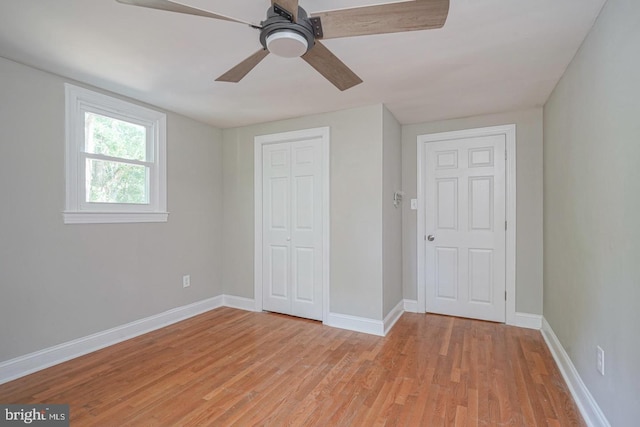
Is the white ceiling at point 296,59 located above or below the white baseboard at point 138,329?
above

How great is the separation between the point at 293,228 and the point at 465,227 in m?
2.03

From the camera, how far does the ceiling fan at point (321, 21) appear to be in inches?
51.8

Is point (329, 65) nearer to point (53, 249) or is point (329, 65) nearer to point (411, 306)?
point (53, 249)

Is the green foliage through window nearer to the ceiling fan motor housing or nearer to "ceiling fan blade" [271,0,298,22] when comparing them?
the ceiling fan motor housing

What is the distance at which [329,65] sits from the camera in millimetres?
1846

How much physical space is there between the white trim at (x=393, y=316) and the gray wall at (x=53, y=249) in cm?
238

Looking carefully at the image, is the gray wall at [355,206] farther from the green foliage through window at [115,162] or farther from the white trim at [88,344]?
the white trim at [88,344]

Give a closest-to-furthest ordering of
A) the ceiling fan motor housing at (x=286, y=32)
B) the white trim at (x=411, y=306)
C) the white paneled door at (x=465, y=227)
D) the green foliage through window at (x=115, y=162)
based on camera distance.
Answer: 1. the ceiling fan motor housing at (x=286, y=32)
2. the green foliage through window at (x=115, y=162)
3. the white paneled door at (x=465, y=227)
4. the white trim at (x=411, y=306)

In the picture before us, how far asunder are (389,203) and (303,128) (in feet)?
4.36

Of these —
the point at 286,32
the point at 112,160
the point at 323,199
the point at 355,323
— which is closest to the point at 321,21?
the point at 286,32

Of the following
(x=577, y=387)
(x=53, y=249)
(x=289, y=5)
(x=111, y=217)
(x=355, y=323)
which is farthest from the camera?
(x=355, y=323)

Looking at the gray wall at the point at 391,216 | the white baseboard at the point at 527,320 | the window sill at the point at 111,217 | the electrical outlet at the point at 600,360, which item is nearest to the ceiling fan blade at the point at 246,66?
the gray wall at the point at 391,216

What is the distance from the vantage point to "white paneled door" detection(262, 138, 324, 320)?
3561 millimetres

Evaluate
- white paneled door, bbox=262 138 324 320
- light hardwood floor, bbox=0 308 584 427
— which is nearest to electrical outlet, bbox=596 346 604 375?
light hardwood floor, bbox=0 308 584 427
